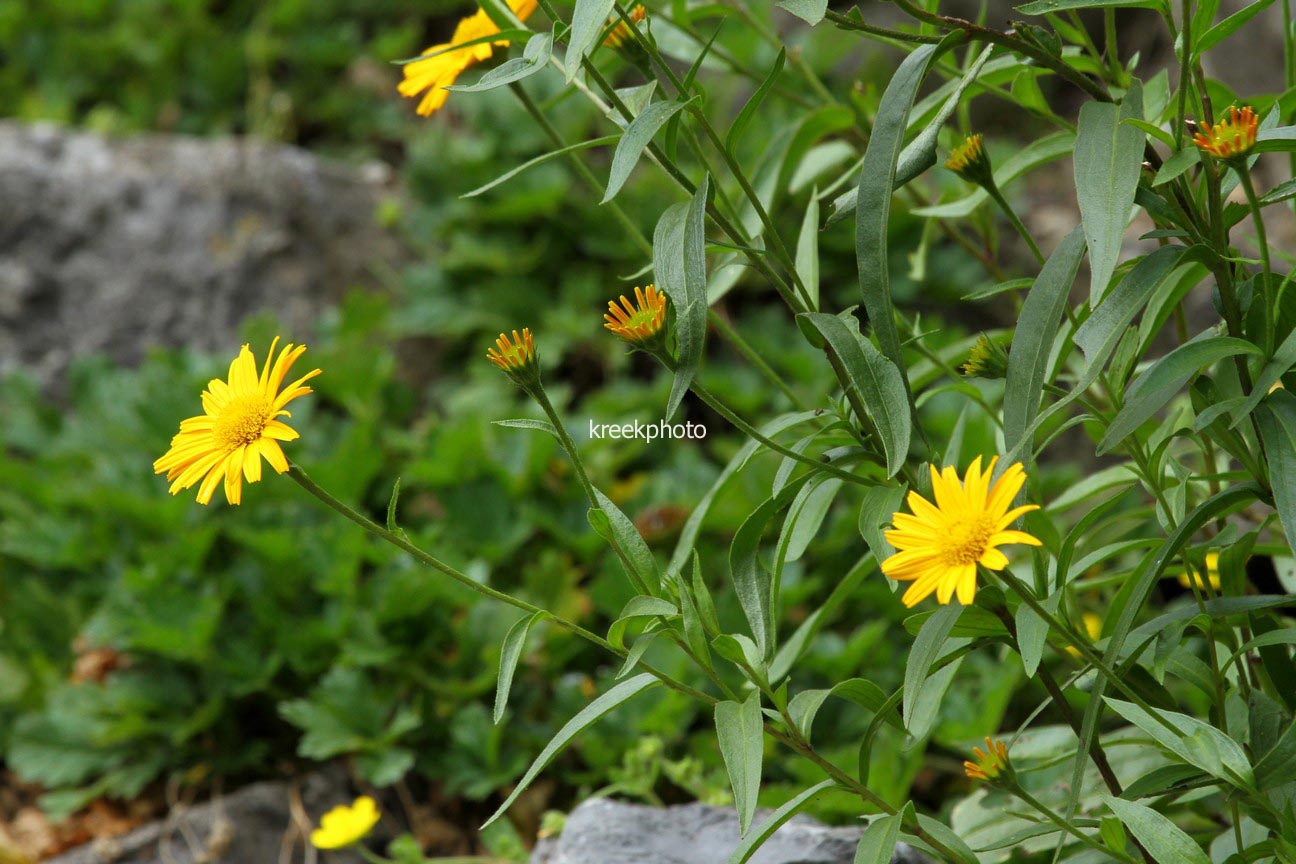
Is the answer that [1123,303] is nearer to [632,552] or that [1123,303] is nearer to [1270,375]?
[1270,375]

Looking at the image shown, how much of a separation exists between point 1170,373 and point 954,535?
0.20 m

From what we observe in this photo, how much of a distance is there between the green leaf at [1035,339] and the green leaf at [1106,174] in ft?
0.10

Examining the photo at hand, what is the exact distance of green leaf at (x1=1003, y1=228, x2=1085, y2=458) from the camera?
818 mm

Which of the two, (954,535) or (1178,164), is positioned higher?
(1178,164)

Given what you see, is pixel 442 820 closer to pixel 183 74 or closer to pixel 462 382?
pixel 462 382

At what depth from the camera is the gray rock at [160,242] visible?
2.68 metres

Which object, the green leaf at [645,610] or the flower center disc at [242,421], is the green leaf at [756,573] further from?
the flower center disc at [242,421]

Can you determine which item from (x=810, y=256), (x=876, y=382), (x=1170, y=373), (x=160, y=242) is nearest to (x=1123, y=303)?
(x=1170, y=373)

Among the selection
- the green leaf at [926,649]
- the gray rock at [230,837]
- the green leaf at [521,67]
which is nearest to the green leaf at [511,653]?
the green leaf at [926,649]

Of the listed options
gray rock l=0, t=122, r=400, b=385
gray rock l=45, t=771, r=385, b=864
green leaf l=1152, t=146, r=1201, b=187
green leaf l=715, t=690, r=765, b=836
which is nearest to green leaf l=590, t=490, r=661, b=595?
green leaf l=715, t=690, r=765, b=836

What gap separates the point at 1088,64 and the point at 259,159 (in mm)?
2249

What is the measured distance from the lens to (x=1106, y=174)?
2.64 ft

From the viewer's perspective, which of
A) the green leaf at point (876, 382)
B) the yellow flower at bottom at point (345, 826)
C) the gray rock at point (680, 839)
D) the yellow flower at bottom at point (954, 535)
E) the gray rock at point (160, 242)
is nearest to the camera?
the yellow flower at bottom at point (954, 535)

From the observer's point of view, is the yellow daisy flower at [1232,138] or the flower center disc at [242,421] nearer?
the yellow daisy flower at [1232,138]
